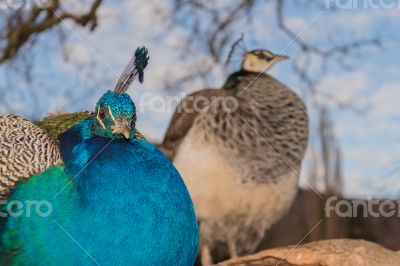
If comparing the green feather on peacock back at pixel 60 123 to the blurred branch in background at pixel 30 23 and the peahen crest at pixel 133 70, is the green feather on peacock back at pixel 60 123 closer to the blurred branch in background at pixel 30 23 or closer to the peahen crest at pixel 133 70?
the peahen crest at pixel 133 70

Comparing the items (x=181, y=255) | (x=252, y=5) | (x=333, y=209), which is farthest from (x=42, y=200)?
(x=333, y=209)

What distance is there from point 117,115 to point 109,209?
324mm

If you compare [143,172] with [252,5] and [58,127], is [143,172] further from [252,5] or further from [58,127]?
[252,5]

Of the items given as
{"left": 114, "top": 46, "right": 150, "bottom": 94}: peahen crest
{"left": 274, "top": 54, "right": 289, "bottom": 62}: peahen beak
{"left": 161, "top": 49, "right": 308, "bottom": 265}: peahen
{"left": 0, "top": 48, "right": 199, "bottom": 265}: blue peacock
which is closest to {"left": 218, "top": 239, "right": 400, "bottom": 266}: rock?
{"left": 0, "top": 48, "right": 199, "bottom": 265}: blue peacock

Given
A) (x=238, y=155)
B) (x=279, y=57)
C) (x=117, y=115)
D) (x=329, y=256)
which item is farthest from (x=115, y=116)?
(x=279, y=57)

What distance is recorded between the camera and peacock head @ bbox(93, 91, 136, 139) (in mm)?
2250

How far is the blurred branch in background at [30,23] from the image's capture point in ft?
18.0

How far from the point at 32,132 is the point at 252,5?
358cm

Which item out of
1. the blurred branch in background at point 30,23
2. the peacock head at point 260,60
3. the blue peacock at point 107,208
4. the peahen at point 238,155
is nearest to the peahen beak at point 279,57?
the peacock head at point 260,60

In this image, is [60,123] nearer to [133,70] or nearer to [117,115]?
[133,70]

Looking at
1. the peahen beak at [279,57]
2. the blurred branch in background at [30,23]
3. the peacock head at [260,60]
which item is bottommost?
the blurred branch in background at [30,23]

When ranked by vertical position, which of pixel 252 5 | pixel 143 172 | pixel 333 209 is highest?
Result: pixel 252 5

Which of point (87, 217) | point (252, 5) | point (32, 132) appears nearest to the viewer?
point (87, 217)

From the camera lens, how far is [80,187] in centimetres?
225
